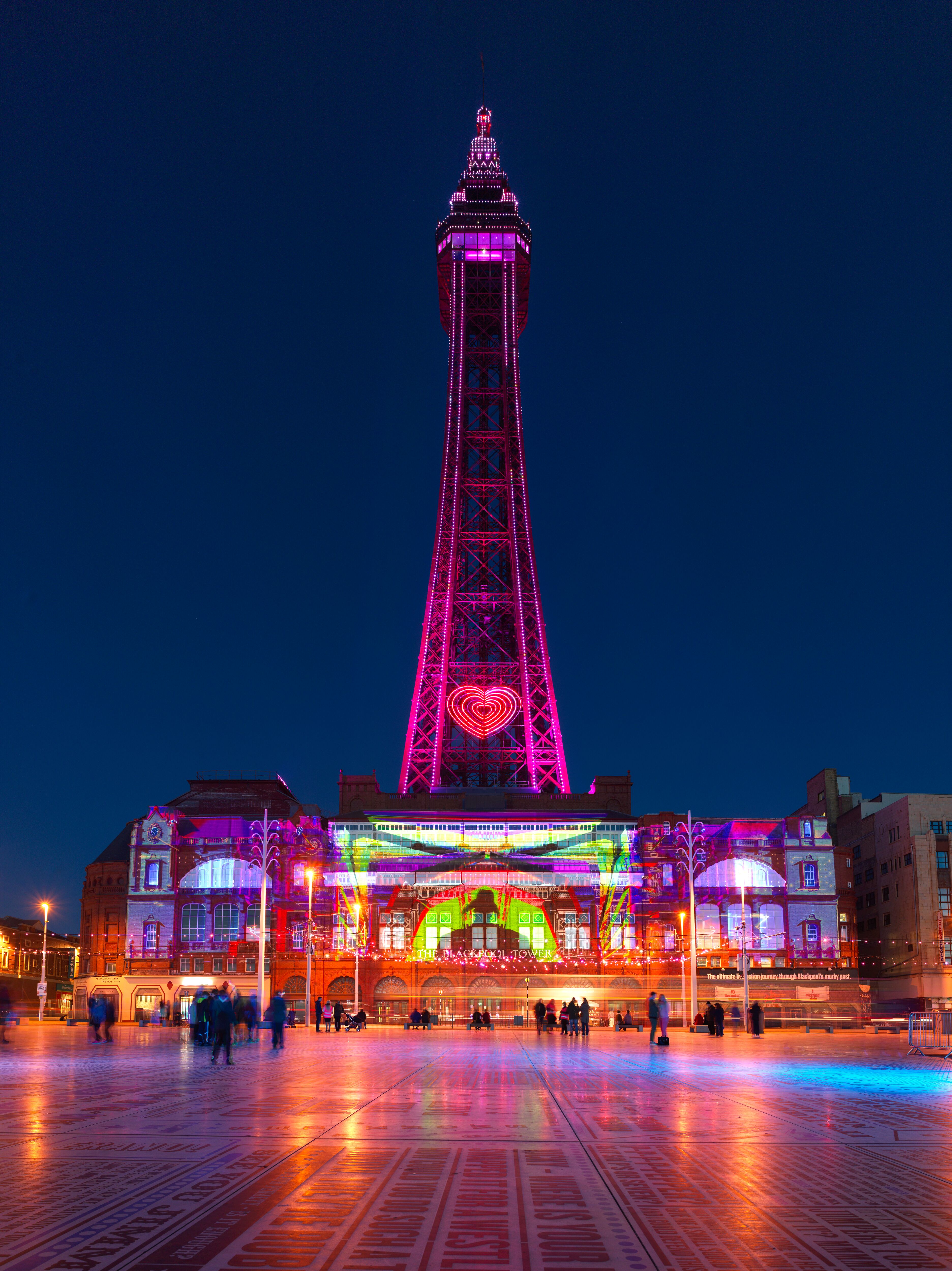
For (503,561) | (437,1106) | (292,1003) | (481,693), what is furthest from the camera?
(503,561)

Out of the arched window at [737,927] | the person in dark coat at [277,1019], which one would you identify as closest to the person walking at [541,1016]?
the person in dark coat at [277,1019]

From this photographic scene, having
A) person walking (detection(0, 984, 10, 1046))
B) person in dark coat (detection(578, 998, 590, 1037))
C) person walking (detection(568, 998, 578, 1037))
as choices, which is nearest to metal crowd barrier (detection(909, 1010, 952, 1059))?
person in dark coat (detection(578, 998, 590, 1037))

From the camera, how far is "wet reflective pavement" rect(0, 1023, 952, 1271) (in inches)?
297

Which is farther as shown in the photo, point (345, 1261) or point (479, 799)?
point (479, 799)

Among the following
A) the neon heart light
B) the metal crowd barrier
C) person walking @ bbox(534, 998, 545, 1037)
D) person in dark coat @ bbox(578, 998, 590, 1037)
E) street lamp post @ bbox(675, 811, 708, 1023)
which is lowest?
person walking @ bbox(534, 998, 545, 1037)

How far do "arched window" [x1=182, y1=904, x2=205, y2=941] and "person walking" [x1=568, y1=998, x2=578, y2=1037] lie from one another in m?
55.8

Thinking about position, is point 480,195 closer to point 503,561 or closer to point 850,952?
point 503,561

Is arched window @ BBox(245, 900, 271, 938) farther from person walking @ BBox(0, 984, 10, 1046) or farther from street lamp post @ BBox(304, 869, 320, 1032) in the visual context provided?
person walking @ BBox(0, 984, 10, 1046)

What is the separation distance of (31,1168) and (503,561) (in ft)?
350

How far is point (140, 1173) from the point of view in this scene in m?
10.4

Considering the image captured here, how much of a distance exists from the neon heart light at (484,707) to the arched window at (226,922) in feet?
80.3

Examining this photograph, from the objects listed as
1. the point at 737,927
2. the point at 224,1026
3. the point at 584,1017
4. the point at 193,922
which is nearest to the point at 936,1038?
the point at 584,1017

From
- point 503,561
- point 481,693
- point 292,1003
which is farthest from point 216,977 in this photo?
point 503,561

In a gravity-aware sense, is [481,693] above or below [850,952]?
above
